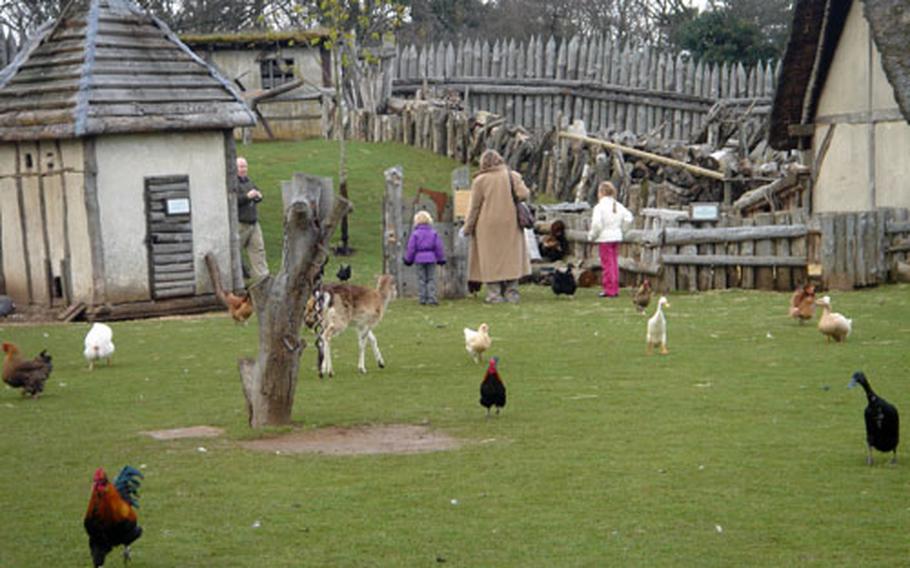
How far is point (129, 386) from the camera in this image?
16422 mm

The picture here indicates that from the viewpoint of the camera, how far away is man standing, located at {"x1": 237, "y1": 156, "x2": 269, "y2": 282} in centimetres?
2695

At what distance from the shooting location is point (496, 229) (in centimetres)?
2453

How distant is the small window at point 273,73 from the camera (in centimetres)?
4556

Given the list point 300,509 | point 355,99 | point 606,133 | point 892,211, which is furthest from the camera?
point 355,99

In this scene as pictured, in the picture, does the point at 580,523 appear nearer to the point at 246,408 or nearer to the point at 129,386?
the point at 246,408

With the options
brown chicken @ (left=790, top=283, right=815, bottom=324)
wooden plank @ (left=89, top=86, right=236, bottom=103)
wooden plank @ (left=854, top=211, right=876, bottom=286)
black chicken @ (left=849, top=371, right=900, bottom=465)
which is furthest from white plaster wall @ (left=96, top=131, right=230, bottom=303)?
black chicken @ (left=849, top=371, right=900, bottom=465)

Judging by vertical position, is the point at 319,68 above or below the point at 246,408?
above

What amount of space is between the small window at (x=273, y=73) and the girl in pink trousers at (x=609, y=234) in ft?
73.0

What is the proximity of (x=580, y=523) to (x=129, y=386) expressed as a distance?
8.25 m

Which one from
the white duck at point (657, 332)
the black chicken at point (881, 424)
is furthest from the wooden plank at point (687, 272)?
the black chicken at point (881, 424)

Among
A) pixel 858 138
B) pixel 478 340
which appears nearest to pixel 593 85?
pixel 858 138

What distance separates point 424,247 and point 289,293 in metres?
11.2

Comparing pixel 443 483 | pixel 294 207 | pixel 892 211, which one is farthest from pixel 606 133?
pixel 443 483

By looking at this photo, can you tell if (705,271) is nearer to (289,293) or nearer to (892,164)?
(892,164)
